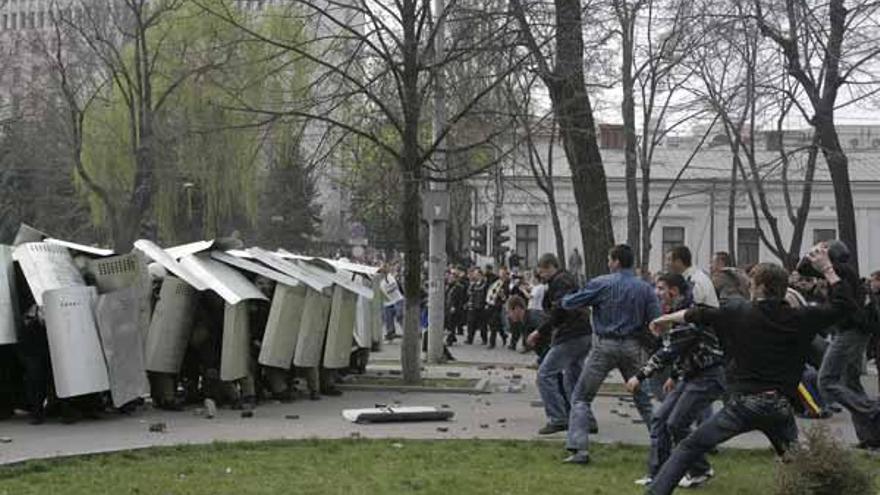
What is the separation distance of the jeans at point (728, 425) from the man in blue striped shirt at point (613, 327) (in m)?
2.30

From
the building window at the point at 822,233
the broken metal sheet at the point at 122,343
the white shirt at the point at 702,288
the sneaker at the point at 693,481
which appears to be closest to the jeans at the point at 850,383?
the white shirt at the point at 702,288

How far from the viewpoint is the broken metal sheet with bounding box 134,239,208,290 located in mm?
12609

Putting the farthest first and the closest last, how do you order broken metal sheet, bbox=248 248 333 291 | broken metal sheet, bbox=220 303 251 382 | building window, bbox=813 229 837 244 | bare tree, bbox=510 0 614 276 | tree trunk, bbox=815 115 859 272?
building window, bbox=813 229 837 244
tree trunk, bbox=815 115 859 272
bare tree, bbox=510 0 614 276
broken metal sheet, bbox=248 248 333 291
broken metal sheet, bbox=220 303 251 382

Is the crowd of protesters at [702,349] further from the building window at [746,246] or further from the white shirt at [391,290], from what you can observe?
the building window at [746,246]

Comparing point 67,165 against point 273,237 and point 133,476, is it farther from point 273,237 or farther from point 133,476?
point 133,476

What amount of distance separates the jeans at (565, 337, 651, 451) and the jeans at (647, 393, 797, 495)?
7.36 feet

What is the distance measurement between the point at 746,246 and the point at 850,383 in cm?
4706

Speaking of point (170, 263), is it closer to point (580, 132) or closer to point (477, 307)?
point (580, 132)

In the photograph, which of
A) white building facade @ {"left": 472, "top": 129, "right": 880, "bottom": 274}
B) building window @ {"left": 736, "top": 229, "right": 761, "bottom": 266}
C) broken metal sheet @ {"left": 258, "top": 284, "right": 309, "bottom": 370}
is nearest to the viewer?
broken metal sheet @ {"left": 258, "top": 284, "right": 309, "bottom": 370}

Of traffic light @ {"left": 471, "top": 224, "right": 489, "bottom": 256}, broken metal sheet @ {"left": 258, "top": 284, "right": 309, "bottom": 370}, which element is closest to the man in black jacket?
traffic light @ {"left": 471, "top": 224, "right": 489, "bottom": 256}

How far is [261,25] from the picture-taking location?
725 inches

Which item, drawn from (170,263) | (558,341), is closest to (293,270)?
(170,263)

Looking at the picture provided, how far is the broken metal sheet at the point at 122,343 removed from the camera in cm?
1170

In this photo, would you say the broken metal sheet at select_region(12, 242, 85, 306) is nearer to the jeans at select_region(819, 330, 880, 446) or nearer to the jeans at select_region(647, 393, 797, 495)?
the jeans at select_region(647, 393, 797, 495)
